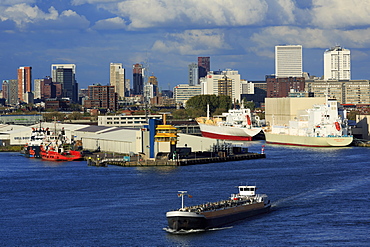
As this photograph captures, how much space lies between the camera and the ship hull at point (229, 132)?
93400mm

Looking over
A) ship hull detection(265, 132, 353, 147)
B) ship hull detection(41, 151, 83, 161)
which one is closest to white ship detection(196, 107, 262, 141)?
ship hull detection(265, 132, 353, 147)

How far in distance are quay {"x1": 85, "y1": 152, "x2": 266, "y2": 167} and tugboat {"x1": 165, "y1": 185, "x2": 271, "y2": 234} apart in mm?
20729

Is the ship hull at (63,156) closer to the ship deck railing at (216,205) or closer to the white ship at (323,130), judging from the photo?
the white ship at (323,130)

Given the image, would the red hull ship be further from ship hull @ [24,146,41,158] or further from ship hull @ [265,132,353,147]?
ship hull @ [265,132,353,147]

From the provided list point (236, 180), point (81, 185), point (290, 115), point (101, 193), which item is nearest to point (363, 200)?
point (236, 180)

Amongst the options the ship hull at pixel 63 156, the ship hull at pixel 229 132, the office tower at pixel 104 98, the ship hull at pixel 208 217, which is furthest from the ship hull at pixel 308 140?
the office tower at pixel 104 98

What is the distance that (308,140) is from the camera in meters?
79.9

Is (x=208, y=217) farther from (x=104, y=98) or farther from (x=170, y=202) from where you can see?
(x=104, y=98)

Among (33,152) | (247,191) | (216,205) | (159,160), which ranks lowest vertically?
(216,205)

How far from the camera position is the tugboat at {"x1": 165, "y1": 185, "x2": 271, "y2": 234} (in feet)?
100

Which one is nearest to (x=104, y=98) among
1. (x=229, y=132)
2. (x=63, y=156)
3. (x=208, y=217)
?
(x=229, y=132)

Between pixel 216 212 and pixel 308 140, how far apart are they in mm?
49549

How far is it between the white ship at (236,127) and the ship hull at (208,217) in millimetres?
59604

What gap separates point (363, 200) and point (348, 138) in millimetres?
39364
